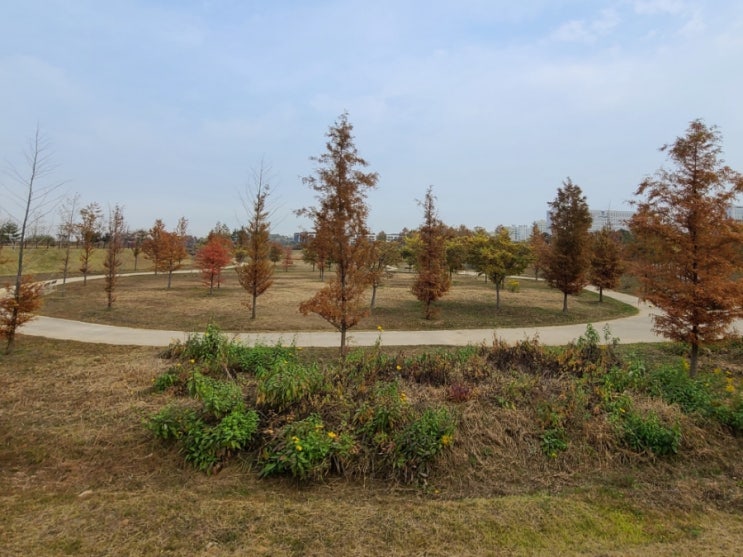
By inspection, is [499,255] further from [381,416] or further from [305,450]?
[305,450]

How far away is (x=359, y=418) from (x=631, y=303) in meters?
19.8

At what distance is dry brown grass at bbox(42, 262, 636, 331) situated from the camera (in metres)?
12.6

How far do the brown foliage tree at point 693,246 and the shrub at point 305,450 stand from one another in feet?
20.8

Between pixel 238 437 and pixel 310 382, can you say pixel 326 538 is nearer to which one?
pixel 238 437

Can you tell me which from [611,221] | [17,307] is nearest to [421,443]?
[17,307]

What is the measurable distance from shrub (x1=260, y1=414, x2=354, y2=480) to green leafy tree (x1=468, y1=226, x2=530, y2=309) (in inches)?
485

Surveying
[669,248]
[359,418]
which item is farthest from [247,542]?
[669,248]

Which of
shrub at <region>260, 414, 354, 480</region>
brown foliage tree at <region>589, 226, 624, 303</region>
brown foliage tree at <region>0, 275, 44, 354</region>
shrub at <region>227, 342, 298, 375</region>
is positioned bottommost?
shrub at <region>260, 414, 354, 480</region>

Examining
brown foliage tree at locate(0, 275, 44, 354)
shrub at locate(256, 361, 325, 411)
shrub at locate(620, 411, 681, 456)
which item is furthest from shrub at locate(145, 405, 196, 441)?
brown foliage tree at locate(0, 275, 44, 354)

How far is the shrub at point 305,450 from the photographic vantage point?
3992 millimetres

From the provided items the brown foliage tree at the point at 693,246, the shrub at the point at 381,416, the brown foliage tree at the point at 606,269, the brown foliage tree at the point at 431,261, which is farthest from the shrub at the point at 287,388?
the brown foliage tree at the point at 606,269

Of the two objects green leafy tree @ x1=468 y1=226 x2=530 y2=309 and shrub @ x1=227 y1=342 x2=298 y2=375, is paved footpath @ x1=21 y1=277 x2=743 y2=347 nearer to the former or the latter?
shrub @ x1=227 y1=342 x2=298 y2=375

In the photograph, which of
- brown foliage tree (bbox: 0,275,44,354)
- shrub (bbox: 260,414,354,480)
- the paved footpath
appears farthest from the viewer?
the paved footpath

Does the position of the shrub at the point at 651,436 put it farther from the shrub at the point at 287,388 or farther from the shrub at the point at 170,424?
the shrub at the point at 170,424
